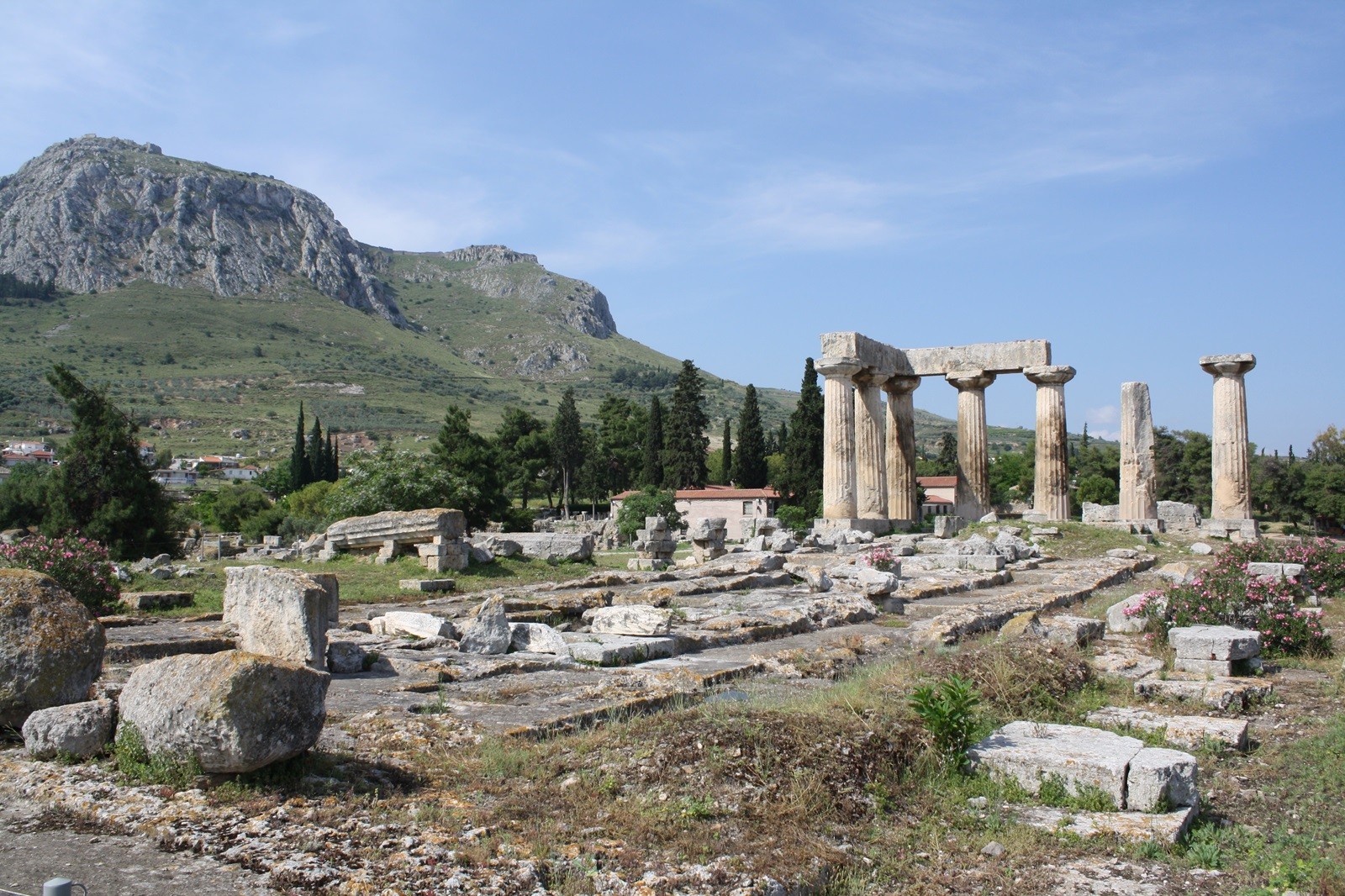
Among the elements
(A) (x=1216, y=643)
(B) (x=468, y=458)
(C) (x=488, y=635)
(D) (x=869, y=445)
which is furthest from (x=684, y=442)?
(A) (x=1216, y=643)

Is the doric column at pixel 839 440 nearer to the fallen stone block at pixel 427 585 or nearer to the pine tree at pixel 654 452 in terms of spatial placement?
the fallen stone block at pixel 427 585

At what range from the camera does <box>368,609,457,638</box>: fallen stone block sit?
38.0 ft

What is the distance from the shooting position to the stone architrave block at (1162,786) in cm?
593

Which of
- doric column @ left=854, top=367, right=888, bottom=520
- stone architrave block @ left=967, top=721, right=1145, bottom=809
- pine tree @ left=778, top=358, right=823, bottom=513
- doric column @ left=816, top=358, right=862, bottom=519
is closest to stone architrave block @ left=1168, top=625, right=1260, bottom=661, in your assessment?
stone architrave block @ left=967, top=721, right=1145, bottom=809

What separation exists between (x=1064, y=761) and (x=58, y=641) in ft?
21.3

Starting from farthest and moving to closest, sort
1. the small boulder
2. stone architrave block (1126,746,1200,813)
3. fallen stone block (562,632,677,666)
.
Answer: the small boulder < fallen stone block (562,632,677,666) < stone architrave block (1126,746,1200,813)

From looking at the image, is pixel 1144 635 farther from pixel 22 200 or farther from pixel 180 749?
pixel 22 200

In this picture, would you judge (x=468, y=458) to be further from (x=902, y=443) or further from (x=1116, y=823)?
(x=1116, y=823)

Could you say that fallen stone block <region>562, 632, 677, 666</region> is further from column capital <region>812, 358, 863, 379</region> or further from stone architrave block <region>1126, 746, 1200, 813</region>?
column capital <region>812, 358, 863, 379</region>

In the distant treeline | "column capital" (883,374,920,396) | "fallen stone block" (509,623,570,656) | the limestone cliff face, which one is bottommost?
"fallen stone block" (509,623,570,656)

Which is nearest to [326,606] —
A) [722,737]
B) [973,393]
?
[722,737]

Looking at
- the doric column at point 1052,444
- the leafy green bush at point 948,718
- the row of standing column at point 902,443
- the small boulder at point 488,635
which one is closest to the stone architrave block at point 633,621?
the small boulder at point 488,635

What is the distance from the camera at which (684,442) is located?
73.0 m

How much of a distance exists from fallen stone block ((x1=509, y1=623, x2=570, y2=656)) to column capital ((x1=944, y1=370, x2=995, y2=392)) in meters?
29.1
